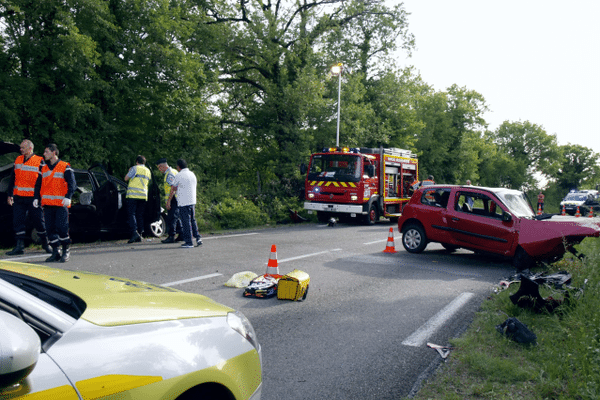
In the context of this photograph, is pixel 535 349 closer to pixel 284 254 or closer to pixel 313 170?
pixel 284 254

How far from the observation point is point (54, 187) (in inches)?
310

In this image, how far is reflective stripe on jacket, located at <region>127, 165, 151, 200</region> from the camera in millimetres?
10531

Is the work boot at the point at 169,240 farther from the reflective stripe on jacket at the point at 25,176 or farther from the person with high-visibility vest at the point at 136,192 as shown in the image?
the reflective stripe on jacket at the point at 25,176

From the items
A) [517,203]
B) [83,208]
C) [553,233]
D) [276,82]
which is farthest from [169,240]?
[276,82]

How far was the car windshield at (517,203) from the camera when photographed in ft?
30.7

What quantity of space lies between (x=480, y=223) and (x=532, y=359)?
228 inches

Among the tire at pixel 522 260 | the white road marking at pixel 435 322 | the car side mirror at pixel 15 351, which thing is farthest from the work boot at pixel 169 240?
the car side mirror at pixel 15 351

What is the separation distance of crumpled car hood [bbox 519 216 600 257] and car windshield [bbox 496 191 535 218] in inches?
31.6

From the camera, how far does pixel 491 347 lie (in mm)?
4414

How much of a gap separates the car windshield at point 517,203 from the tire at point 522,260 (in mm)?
759

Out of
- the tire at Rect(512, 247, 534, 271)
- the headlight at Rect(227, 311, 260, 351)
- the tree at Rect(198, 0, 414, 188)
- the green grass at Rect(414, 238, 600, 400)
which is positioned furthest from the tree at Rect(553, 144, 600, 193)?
the headlight at Rect(227, 311, 260, 351)

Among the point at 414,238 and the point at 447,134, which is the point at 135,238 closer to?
the point at 414,238

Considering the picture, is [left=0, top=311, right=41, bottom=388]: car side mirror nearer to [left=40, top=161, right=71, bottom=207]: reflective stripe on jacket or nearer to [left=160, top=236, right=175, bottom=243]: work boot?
[left=40, top=161, right=71, bottom=207]: reflective stripe on jacket

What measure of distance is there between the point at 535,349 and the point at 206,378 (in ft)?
11.3
